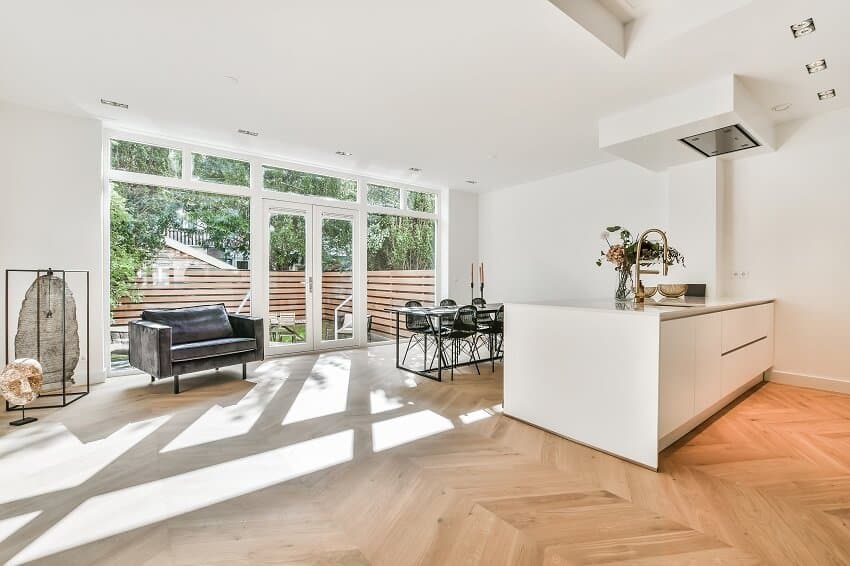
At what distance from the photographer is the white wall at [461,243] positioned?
7379mm

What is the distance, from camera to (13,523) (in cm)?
182

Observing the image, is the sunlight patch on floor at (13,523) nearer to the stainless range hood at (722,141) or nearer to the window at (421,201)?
the stainless range hood at (722,141)

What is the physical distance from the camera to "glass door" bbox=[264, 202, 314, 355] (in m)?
5.52

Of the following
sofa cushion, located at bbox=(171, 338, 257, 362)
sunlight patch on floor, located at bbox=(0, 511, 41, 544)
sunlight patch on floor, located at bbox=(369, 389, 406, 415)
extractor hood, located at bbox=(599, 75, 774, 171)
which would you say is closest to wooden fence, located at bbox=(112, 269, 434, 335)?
sofa cushion, located at bbox=(171, 338, 257, 362)

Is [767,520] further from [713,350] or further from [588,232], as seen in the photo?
[588,232]

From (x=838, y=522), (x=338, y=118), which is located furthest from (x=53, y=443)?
(x=838, y=522)

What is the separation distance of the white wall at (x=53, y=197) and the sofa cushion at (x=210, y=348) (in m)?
1.12

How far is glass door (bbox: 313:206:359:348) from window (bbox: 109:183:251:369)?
3.21 feet

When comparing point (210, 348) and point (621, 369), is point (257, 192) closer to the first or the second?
point (210, 348)

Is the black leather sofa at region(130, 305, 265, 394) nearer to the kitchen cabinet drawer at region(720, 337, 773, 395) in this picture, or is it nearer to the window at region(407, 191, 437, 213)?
the window at region(407, 191, 437, 213)

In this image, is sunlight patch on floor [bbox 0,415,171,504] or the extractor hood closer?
sunlight patch on floor [bbox 0,415,171,504]

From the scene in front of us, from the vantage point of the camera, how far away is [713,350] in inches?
113

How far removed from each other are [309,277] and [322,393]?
2410 mm

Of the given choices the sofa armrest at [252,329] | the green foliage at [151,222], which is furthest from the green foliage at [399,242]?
the sofa armrest at [252,329]
